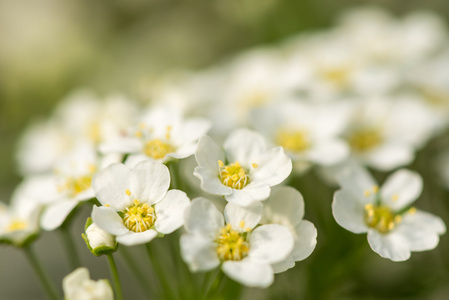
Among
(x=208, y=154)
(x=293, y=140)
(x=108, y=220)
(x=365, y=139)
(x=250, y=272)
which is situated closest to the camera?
(x=250, y=272)

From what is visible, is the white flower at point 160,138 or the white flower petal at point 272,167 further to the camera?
the white flower at point 160,138

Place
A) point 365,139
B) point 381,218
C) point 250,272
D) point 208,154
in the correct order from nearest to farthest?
point 250,272 → point 208,154 → point 381,218 → point 365,139

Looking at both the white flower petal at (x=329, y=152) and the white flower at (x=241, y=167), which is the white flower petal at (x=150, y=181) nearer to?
the white flower at (x=241, y=167)

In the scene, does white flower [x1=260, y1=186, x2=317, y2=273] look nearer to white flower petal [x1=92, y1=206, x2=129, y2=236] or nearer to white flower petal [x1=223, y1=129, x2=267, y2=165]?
white flower petal [x1=223, y1=129, x2=267, y2=165]

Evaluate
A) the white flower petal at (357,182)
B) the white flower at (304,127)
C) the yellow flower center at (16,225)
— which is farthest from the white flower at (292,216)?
the yellow flower center at (16,225)

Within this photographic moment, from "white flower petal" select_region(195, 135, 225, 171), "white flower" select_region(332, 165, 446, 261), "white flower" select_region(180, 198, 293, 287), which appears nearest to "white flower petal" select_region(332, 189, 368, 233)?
"white flower" select_region(332, 165, 446, 261)

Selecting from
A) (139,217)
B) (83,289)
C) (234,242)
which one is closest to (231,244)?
(234,242)

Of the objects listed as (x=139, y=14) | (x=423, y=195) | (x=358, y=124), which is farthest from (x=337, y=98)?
(x=139, y=14)

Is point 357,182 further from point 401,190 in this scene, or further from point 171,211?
point 171,211
